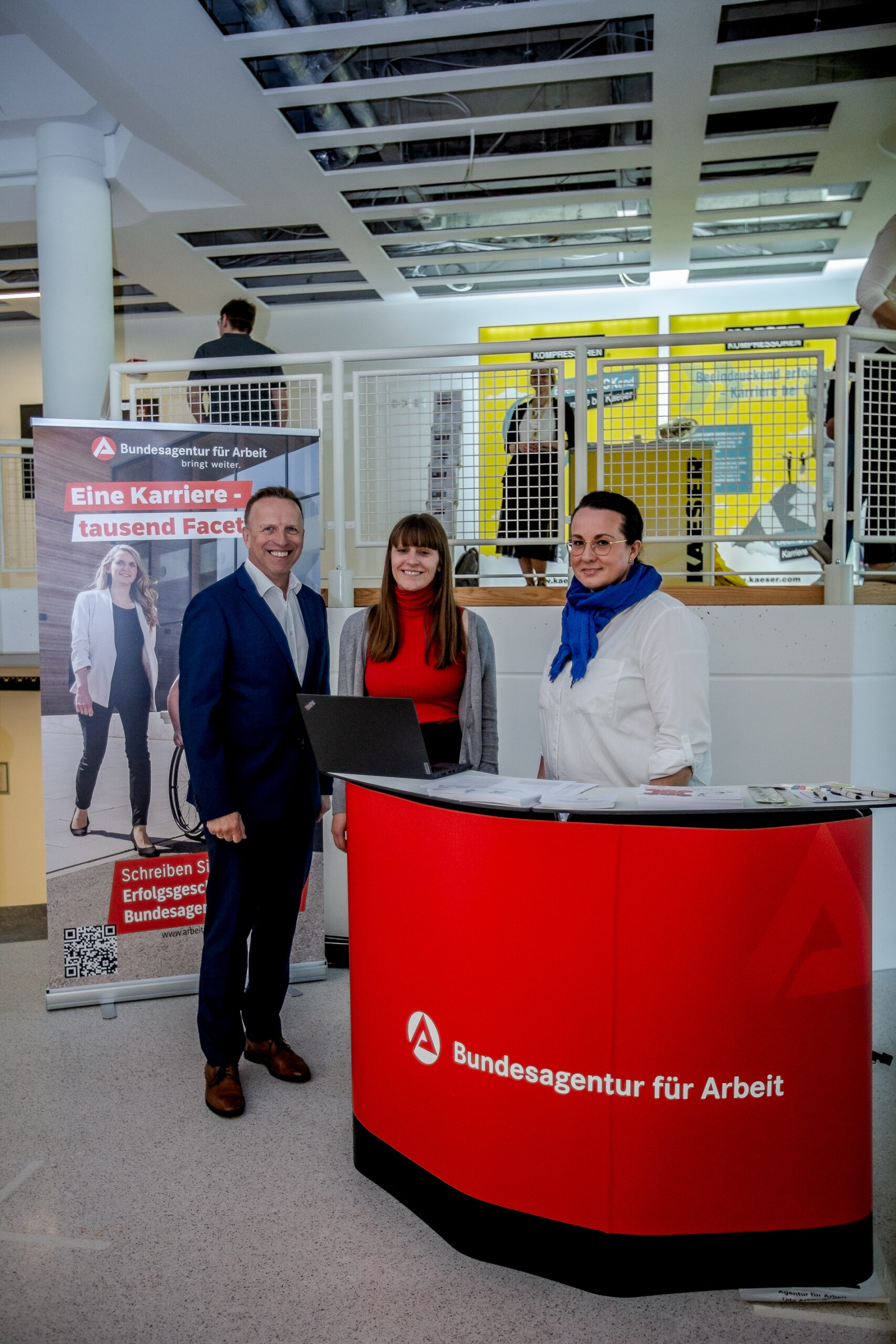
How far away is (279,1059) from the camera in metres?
2.95

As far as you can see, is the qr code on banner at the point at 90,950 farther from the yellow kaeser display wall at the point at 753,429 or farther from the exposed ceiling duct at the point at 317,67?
the exposed ceiling duct at the point at 317,67

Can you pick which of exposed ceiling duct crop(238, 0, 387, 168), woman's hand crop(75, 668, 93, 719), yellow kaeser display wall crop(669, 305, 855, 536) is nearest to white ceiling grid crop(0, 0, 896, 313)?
exposed ceiling duct crop(238, 0, 387, 168)

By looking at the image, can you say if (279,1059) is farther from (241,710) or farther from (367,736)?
(367,736)

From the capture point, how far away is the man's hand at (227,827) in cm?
268

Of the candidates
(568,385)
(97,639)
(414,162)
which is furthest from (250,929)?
(414,162)

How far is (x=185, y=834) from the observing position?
142 inches

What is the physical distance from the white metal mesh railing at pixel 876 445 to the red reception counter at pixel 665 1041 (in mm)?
2485

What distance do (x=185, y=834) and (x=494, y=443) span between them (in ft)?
6.86

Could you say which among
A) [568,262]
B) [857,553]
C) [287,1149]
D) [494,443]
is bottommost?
[287,1149]

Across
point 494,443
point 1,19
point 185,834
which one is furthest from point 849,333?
point 1,19

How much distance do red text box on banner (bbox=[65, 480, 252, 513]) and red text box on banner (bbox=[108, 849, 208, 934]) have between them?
1304 mm

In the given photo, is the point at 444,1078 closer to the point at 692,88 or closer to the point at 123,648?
the point at 123,648

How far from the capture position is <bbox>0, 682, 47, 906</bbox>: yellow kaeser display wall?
9.45 metres

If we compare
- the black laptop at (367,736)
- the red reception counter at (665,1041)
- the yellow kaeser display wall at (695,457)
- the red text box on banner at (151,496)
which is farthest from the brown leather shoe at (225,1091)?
the yellow kaeser display wall at (695,457)
